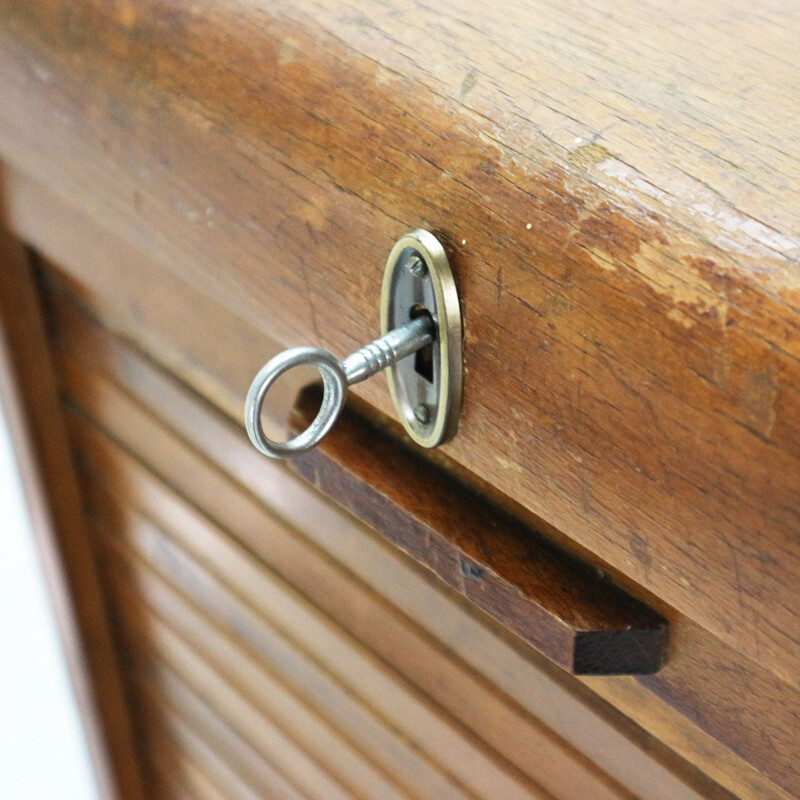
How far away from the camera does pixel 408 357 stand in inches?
18.7

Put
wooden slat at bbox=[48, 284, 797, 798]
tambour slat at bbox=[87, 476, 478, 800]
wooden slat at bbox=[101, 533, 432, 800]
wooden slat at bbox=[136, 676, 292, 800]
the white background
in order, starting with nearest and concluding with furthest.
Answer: wooden slat at bbox=[48, 284, 797, 798] < tambour slat at bbox=[87, 476, 478, 800] < wooden slat at bbox=[101, 533, 432, 800] < wooden slat at bbox=[136, 676, 292, 800] < the white background

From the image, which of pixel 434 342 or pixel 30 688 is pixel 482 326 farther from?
pixel 30 688

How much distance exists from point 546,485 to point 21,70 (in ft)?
1.41

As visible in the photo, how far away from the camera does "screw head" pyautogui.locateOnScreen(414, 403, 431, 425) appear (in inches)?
18.9

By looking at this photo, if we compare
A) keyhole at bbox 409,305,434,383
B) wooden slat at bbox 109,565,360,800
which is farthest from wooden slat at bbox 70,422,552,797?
keyhole at bbox 409,305,434,383

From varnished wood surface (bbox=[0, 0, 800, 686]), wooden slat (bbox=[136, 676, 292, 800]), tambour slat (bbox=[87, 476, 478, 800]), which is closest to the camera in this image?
varnished wood surface (bbox=[0, 0, 800, 686])

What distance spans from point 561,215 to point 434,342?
0.31 feet

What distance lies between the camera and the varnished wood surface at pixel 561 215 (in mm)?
350

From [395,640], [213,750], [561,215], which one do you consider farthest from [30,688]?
[561,215]

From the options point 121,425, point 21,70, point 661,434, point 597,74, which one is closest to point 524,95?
point 597,74

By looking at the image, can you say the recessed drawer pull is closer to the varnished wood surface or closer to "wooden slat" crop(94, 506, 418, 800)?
the varnished wood surface

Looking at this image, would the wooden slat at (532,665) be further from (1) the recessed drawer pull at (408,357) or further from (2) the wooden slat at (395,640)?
(1) the recessed drawer pull at (408,357)

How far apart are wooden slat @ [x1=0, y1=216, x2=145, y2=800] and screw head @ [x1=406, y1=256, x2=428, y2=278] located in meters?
0.58

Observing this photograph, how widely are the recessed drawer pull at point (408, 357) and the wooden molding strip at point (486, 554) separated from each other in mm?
64
